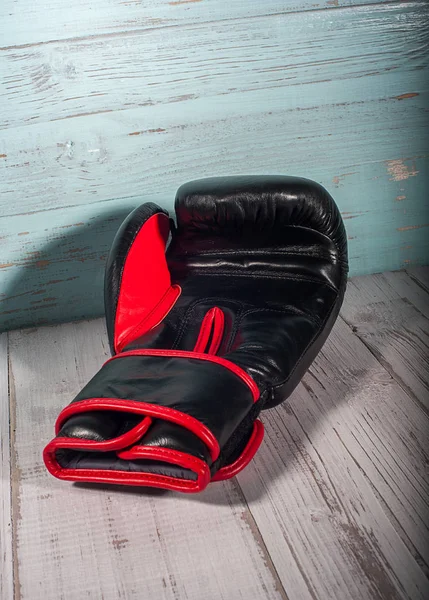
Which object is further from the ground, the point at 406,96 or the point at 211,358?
the point at 406,96

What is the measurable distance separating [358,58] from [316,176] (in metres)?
0.29

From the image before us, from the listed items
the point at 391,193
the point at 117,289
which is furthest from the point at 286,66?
the point at 117,289

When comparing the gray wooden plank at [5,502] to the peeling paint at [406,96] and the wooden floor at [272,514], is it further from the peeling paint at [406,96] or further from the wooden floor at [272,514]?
the peeling paint at [406,96]

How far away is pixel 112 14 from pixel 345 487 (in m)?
1.10

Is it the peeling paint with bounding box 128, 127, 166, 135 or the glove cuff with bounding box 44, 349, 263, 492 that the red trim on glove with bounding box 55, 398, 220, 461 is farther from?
the peeling paint with bounding box 128, 127, 166, 135

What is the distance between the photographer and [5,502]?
1191 mm

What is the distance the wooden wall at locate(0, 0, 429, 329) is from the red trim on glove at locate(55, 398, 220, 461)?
697 mm

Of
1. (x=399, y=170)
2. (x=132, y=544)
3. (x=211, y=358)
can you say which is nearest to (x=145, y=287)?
(x=211, y=358)

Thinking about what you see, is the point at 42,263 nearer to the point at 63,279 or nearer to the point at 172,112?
the point at 63,279

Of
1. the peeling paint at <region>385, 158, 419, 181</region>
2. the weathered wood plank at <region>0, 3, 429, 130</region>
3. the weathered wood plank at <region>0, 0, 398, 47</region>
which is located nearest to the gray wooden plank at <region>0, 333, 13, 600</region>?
the weathered wood plank at <region>0, 3, 429, 130</region>

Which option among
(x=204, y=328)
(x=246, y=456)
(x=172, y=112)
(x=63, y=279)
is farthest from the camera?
(x=63, y=279)

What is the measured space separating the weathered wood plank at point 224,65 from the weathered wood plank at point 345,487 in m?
0.69

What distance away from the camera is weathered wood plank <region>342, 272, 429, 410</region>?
4.72 feet

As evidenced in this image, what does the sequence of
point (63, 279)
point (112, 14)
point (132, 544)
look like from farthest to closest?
point (63, 279) → point (112, 14) → point (132, 544)
